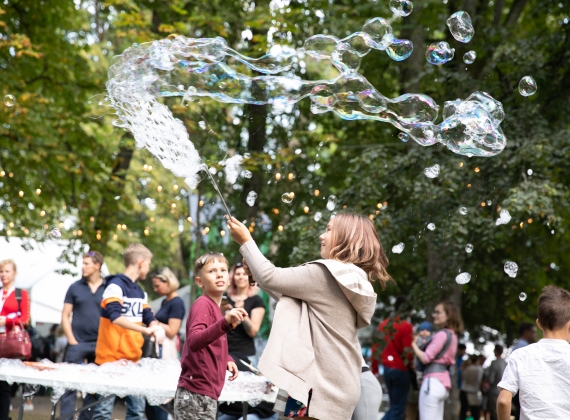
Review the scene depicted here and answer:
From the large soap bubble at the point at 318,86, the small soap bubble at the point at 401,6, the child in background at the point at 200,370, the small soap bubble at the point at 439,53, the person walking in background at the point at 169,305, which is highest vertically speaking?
the small soap bubble at the point at 401,6

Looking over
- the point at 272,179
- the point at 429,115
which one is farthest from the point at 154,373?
the point at 272,179

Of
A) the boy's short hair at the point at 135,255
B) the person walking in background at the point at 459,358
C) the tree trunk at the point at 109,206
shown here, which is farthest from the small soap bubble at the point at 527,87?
the tree trunk at the point at 109,206

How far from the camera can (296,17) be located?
1290 cm

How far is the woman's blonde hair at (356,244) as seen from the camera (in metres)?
3.54

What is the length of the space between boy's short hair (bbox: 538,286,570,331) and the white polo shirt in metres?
0.10

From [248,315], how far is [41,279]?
9.50 meters

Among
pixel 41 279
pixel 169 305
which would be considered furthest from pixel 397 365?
pixel 41 279

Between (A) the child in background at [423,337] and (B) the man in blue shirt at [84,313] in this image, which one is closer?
(B) the man in blue shirt at [84,313]

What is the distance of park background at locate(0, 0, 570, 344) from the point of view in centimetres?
977

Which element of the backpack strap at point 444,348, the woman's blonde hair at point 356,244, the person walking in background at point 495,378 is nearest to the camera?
the woman's blonde hair at point 356,244

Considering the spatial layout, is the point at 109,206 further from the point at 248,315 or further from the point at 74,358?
the point at 248,315

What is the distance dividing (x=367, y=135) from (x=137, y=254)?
29.1 ft

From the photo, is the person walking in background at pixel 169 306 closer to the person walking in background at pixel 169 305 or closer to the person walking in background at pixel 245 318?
the person walking in background at pixel 169 305

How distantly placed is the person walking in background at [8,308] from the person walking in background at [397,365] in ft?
14.2
